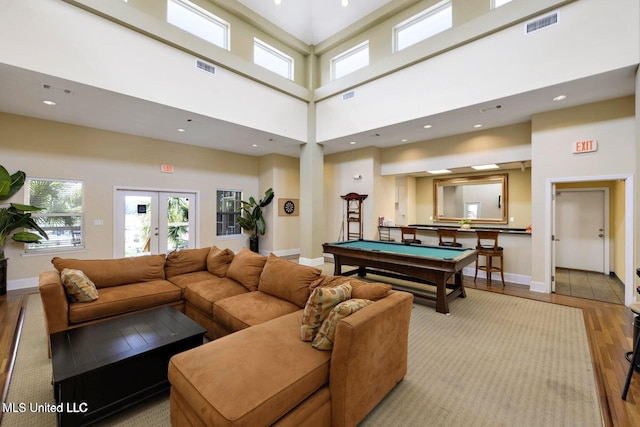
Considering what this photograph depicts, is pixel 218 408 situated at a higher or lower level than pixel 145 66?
lower

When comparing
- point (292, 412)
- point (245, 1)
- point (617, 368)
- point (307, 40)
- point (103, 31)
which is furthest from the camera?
point (307, 40)

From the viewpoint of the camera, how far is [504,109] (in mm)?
4910

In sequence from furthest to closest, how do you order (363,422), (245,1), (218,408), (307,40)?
1. (307,40)
2. (245,1)
3. (363,422)
4. (218,408)

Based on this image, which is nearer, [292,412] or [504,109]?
[292,412]

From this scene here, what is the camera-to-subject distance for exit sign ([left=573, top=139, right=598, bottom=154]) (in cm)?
444

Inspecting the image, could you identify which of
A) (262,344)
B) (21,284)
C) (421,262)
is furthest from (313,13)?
(21,284)

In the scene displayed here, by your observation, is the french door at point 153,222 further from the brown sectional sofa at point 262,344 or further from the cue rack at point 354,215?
the cue rack at point 354,215

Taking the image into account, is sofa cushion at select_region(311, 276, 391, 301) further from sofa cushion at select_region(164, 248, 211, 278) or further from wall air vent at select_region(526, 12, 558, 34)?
wall air vent at select_region(526, 12, 558, 34)

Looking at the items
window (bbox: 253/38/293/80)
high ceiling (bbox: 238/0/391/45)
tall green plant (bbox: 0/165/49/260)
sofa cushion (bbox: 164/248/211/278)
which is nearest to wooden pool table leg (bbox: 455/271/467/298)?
sofa cushion (bbox: 164/248/211/278)

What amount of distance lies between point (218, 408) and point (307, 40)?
313 inches

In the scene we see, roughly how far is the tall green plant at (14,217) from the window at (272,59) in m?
5.18

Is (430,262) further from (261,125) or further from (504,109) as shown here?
(261,125)

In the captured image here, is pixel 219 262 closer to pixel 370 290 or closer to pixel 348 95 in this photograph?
pixel 370 290

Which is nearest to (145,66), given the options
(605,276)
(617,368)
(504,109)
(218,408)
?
(218,408)
